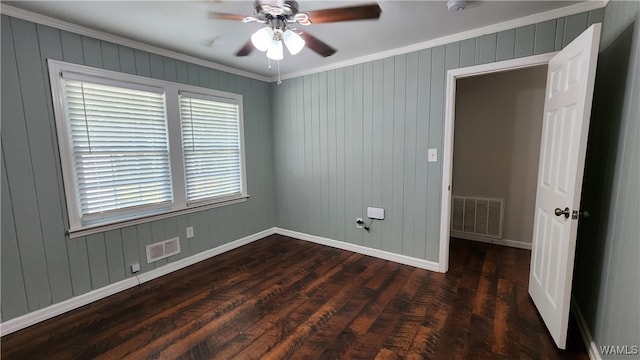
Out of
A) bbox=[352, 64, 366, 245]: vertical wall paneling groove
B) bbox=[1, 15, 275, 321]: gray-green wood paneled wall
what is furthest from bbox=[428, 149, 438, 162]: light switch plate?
bbox=[1, 15, 275, 321]: gray-green wood paneled wall

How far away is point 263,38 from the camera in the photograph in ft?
5.62

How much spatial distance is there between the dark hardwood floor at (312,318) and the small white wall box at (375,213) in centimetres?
54

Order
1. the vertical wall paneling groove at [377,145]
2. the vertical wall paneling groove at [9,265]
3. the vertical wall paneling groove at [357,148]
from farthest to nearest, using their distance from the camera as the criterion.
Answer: the vertical wall paneling groove at [357,148] → the vertical wall paneling groove at [377,145] → the vertical wall paneling groove at [9,265]

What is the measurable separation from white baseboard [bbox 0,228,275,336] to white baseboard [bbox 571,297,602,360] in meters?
3.44

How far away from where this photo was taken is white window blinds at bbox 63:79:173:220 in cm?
233

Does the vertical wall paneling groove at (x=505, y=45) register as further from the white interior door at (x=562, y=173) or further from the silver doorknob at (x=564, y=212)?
the silver doorknob at (x=564, y=212)

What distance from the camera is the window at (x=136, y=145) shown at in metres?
2.30

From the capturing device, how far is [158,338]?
6.43 ft

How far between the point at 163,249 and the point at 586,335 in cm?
362

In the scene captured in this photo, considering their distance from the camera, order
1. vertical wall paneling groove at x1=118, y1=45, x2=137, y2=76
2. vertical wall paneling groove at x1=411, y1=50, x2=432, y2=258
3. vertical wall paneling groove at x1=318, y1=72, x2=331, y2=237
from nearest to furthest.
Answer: vertical wall paneling groove at x1=118, y1=45, x2=137, y2=76, vertical wall paneling groove at x1=411, y1=50, x2=432, y2=258, vertical wall paneling groove at x1=318, y1=72, x2=331, y2=237

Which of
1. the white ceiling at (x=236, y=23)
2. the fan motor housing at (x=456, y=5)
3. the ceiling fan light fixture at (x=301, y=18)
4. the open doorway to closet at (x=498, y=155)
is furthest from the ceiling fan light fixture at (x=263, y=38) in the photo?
the open doorway to closet at (x=498, y=155)

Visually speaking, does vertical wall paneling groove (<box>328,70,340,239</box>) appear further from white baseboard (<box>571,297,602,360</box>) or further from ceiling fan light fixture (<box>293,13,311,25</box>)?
white baseboard (<box>571,297,602,360</box>)

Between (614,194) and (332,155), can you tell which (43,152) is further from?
(614,194)

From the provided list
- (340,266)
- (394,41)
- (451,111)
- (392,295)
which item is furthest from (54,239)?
(451,111)
